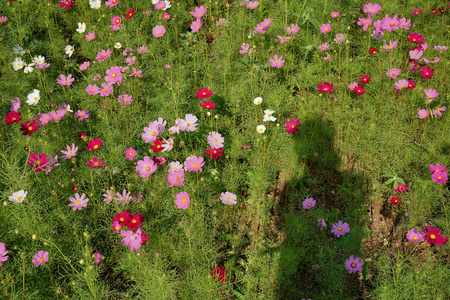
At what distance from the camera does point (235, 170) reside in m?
2.32

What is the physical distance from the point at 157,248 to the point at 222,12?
2.73 metres

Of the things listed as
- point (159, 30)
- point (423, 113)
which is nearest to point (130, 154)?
point (159, 30)

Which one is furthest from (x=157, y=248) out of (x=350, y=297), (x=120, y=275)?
(x=350, y=297)

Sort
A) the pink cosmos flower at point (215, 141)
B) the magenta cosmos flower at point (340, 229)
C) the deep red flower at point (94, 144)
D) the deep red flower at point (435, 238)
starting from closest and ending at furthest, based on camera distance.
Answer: the deep red flower at point (435, 238)
the magenta cosmos flower at point (340, 229)
the pink cosmos flower at point (215, 141)
the deep red flower at point (94, 144)

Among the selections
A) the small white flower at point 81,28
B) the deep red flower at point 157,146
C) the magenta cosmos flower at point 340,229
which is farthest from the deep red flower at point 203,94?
the small white flower at point 81,28

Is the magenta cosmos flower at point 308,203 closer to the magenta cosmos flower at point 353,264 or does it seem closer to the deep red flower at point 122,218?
the magenta cosmos flower at point 353,264

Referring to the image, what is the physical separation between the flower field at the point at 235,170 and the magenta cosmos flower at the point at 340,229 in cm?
1

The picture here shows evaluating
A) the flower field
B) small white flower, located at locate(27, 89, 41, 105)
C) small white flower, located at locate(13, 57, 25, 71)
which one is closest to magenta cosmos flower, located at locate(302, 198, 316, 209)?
the flower field

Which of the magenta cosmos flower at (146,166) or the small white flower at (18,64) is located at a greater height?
the small white flower at (18,64)

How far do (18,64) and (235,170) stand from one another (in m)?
2.43

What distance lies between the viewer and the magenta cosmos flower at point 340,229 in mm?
1937

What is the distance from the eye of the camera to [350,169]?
239 cm

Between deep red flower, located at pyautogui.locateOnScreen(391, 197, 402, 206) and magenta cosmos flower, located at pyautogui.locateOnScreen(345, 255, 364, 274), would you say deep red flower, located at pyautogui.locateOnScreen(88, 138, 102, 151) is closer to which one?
magenta cosmos flower, located at pyautogui.locateOnScreen(345, 255, 364, 274)

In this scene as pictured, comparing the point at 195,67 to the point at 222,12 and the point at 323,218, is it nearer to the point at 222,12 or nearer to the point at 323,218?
the point at 222,12
